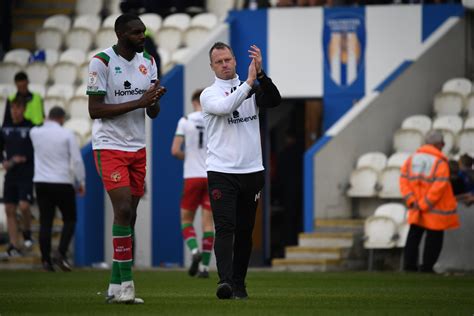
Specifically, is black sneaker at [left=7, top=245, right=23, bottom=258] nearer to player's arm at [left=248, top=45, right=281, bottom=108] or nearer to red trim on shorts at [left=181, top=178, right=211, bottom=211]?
red trim on shorts at [left=181, top=178, right=211, bottom=211]

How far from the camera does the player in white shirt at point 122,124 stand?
10.9 metres

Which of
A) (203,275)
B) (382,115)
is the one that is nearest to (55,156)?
(203,275)

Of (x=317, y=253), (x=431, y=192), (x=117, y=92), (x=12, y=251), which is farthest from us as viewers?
(x=317, y=253)

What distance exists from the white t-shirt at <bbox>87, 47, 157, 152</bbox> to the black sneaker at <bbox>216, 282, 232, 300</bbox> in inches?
49.7

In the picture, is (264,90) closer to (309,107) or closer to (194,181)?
(194,181)

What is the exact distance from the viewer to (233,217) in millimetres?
11203

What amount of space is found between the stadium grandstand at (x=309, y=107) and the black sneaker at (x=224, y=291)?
8.93m

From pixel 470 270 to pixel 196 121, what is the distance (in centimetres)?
436

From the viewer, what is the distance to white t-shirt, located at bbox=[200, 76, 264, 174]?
37.1ft

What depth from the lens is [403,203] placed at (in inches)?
835

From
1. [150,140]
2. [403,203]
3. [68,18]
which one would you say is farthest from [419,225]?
[68,18]

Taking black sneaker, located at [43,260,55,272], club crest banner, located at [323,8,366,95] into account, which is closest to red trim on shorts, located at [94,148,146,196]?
black sneaker, located at [43,260,55,272]

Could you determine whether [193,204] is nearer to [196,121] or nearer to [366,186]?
[196,121]

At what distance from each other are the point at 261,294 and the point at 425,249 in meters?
6.28
